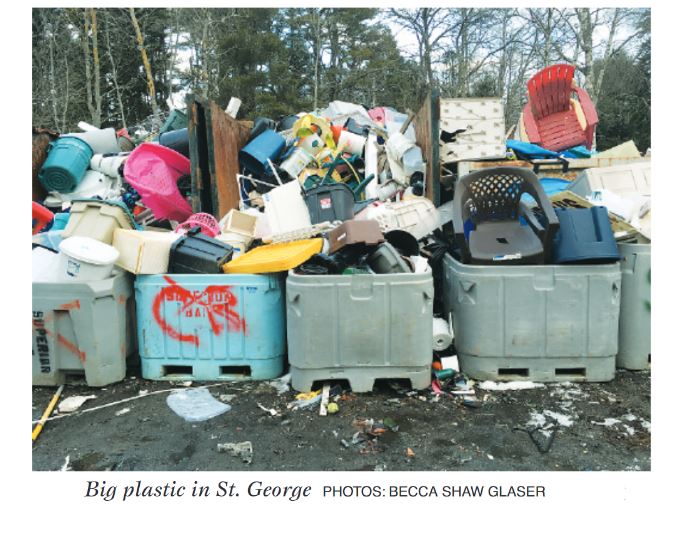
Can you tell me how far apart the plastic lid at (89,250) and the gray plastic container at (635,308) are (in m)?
3.35

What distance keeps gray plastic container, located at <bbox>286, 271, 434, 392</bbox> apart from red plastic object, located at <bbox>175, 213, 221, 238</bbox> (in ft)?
3.99

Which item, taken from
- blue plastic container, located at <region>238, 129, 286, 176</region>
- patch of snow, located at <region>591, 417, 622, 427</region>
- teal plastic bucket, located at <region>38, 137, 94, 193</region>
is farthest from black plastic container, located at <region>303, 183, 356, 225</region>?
teal plastic bucket, located at <region>38, 137, 94, 193</region>

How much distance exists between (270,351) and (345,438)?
929mm

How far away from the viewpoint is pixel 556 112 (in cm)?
679

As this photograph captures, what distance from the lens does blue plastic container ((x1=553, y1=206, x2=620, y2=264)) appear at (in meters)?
3.16

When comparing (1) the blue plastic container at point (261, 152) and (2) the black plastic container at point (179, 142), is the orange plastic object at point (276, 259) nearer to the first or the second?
(1) the blue plastic container at point (261, 152)

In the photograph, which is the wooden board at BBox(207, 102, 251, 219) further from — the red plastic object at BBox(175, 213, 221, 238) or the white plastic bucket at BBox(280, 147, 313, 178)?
the white plastic bucket at BBox(280, 147, 313, 178)

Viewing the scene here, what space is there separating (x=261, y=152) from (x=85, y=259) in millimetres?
2495

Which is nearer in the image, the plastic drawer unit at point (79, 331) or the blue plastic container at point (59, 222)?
the plastic drawer unit at point (79, 331)

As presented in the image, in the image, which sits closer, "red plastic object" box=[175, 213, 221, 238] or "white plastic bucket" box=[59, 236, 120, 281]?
"white plastic bucket" box=[59, 236, 120, 281]

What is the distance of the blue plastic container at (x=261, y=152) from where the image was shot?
5.18 meters

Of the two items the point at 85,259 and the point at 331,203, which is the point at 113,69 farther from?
the point at 85,259

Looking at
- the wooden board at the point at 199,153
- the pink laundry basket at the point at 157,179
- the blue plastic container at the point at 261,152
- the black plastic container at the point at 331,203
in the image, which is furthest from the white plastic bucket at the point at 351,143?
the pink laundry basket at the point at 157,179

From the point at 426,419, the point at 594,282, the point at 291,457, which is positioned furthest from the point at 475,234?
the point at 291,457
